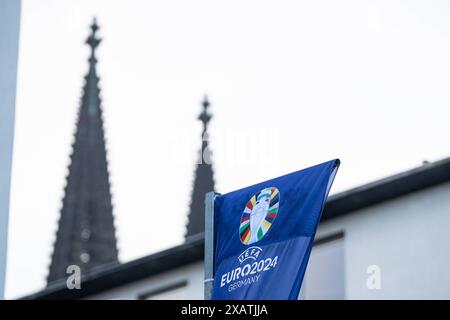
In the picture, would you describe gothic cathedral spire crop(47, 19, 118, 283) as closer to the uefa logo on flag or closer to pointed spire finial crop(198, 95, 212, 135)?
pointed spire finial crop(198, 95, 212, 135)

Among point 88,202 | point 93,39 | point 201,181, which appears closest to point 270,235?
point 201,181

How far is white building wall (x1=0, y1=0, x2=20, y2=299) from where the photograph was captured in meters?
15.9

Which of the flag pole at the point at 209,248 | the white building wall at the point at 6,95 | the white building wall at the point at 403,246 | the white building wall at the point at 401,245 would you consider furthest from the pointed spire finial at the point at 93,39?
the flag pole at the point at 209,248

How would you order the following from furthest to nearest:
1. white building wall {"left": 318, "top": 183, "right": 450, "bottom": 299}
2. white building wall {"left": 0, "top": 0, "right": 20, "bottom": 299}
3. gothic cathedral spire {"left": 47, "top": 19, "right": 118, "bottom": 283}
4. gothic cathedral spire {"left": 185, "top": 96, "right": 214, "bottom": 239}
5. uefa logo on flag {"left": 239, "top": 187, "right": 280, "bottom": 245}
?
1. gothic cathedral spire {"left": 47, "top": 19, "right": 118, "bottom": 283}
2. gothic cathedral spire {"left": 185, "top": 96, "right": 214, "bottom": 239}
3. white building wall {"left": 318, "top": 183, "right": 450, "bottom": 299}
4. white building wall {"left": 0, "top": 0, "right": 20, "bottom": 299}
5. uefa logo on flag {"left": 239, "top": 187, "right": 280, "bottom": 245}

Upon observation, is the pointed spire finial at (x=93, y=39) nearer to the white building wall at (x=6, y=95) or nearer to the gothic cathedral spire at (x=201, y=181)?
the gothic cathedral spire at (x=201, y=181)

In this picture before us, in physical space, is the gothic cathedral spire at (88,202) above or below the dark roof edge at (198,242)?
above

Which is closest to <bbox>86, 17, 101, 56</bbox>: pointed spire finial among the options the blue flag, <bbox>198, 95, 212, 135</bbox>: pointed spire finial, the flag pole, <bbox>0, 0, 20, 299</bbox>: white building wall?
<bbox>198, 95, 212, 135</bbox>: pointed spire finial

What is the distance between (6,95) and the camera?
16594 millimetres

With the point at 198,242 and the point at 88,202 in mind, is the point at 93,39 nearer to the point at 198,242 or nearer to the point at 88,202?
the point at 88,202

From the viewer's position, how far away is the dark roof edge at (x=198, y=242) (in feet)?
90.2

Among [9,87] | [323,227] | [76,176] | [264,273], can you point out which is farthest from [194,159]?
[264,273]

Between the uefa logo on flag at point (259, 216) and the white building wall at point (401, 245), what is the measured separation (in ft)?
47.3

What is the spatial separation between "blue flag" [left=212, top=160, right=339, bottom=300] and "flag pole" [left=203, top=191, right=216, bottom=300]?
0.04 m
